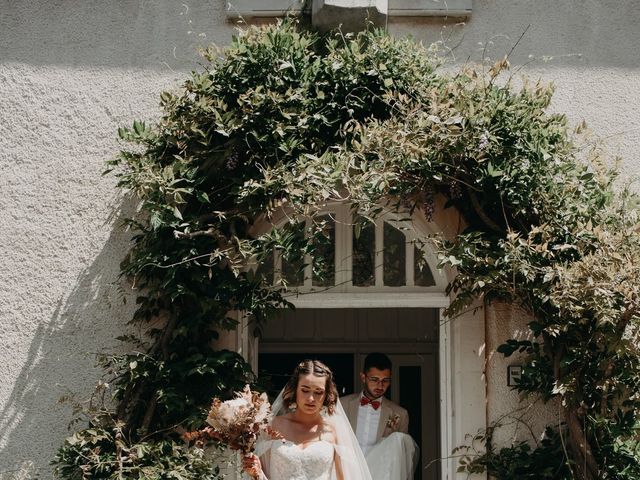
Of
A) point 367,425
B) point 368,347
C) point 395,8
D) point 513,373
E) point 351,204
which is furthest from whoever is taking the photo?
point 368,347

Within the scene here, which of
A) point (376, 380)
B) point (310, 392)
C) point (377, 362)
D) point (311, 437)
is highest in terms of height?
point (377, 362)

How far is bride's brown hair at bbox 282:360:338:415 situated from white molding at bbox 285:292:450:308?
58 cm

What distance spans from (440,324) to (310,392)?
1.11 meters

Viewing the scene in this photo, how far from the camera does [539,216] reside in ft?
22.5

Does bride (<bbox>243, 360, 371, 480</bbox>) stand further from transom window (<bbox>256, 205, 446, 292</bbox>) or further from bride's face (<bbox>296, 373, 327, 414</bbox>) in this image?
transom window (<bbox>256, 205, 446, 292</bbox>)

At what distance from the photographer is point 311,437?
7016 millimetres

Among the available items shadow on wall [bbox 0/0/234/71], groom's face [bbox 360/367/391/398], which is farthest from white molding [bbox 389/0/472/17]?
groom's face [bbox 360/367/391/398]

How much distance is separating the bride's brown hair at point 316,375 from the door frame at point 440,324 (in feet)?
1.88

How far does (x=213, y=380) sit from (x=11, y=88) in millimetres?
2620

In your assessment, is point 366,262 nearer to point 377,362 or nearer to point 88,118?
point 377,362

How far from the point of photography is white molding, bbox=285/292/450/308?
293 inches

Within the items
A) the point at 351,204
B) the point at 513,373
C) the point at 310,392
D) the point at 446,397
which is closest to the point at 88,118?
the point at 351,204

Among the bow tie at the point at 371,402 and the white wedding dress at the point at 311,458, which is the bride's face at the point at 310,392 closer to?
the white wedding dress at the point at 311,458

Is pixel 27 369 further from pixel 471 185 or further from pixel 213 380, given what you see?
pixel 471 185
